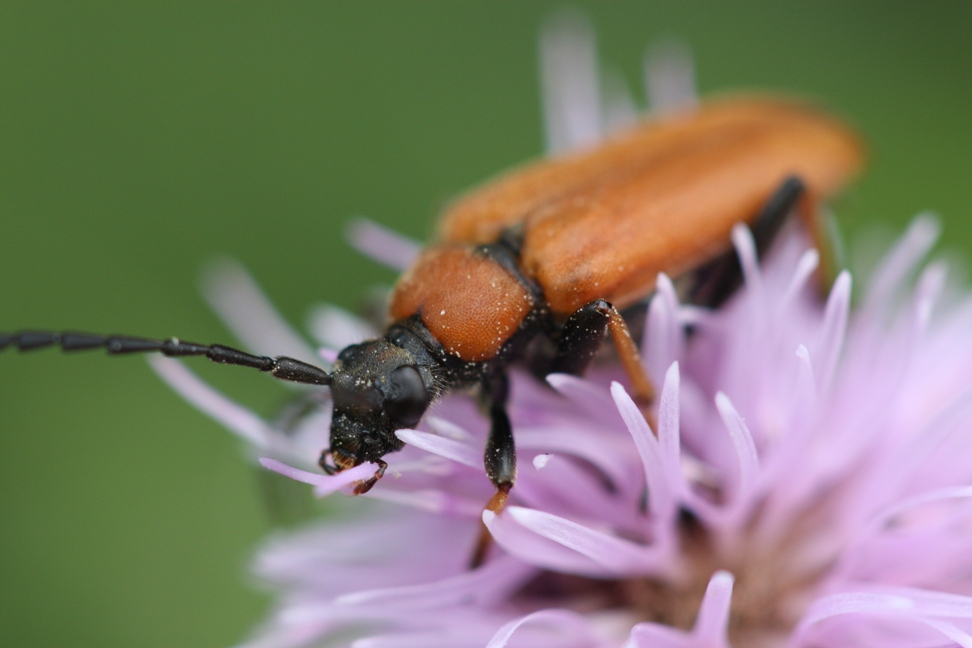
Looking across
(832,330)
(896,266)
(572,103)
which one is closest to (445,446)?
(832,330)

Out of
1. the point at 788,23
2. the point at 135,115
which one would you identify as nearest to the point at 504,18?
the point at 788,23

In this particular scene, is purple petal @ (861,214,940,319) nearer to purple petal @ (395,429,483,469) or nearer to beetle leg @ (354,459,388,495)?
purple petal @ (395,429,483,469)

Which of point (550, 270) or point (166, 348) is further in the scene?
point (550, 270)

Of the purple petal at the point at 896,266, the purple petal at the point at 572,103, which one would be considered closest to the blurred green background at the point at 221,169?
the purple petal at the point at 572,103

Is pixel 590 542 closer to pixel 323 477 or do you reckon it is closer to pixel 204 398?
pixel 323 477

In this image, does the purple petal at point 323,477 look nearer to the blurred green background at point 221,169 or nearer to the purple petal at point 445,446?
the purple petal at point 445,446

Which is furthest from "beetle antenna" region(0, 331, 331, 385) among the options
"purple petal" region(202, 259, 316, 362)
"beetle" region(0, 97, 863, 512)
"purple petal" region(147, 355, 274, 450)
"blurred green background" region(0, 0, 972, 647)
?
"blurred green background" region(0, 0, 972, 647)
